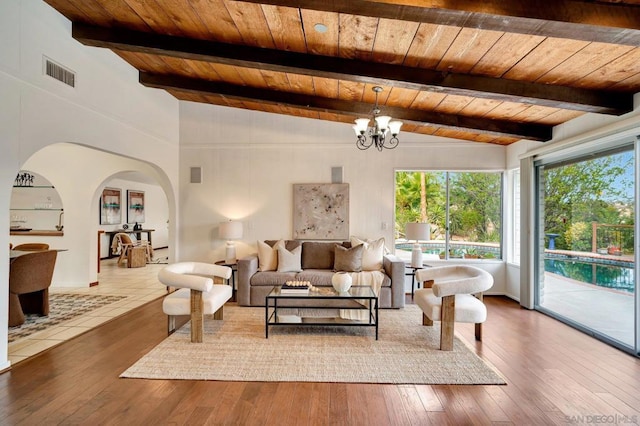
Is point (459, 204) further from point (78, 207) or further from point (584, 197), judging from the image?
point (78, 207)

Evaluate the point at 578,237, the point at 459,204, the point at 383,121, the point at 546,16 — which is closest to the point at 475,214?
the point at 459,204

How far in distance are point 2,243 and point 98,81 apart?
2.21m

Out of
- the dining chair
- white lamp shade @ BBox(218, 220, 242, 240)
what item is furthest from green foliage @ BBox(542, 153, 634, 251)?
the dining chair

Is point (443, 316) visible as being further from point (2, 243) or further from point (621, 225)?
point (2, 243)

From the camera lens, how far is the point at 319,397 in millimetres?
2439

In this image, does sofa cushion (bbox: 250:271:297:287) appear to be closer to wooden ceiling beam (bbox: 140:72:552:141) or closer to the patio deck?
wooden ceiling beam (bbox: 140:72:552:141)

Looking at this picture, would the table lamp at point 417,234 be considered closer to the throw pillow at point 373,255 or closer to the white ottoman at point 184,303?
the throw pillow at point 373,255

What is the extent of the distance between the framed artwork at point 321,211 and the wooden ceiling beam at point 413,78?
2535mm

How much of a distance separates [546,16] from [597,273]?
123 inches

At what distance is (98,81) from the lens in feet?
13.1

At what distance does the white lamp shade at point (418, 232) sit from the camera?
5.02m

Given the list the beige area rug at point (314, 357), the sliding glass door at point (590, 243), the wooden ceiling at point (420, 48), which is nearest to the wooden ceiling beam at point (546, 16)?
the wooden ceiling at point (420, 48)

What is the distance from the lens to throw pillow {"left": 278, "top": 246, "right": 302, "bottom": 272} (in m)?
4.90

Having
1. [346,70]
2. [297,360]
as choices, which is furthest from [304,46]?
[297,360]
